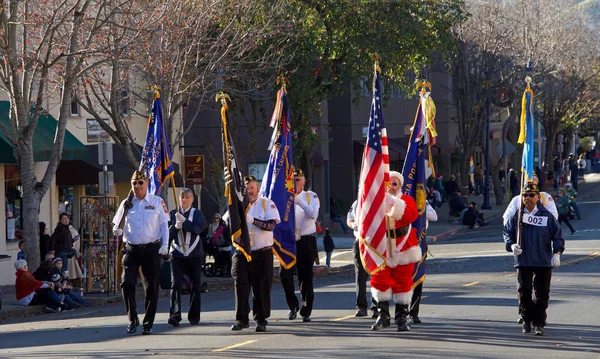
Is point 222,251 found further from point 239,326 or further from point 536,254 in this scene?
point 536,254

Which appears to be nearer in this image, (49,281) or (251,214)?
(251,214)

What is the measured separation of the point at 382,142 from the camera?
12305 mm

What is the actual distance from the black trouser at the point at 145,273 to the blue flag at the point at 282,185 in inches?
65.7

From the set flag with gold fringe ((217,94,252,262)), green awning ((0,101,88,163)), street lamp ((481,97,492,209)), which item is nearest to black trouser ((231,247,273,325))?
flag with gold fringe ((217,94,252,262))

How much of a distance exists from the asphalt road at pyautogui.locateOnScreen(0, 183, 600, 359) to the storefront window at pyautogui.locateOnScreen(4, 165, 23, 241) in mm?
6077

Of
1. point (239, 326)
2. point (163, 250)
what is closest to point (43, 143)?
point (163, 250)

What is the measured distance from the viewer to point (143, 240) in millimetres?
12242

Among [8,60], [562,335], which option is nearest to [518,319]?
[562,335]

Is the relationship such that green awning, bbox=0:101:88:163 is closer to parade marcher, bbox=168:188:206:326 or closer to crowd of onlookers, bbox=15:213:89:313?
crowd of onlookers, bbox=15:213:89:313

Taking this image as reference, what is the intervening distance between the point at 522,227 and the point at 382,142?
2.01 metres

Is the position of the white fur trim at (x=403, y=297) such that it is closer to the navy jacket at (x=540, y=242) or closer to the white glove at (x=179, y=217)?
the navy jacket at (x=540, y=242)

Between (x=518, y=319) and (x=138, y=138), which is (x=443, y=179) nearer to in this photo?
(x=138, y=138)

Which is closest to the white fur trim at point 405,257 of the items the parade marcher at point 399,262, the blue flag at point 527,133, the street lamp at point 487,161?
the parade marcher at point 399,262

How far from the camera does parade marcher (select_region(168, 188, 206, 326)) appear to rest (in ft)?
42.3
